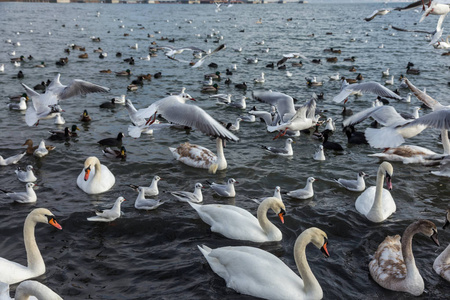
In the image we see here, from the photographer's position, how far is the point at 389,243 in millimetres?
7305

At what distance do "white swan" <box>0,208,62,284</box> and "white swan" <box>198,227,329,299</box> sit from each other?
2.81 meters

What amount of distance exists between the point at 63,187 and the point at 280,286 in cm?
622

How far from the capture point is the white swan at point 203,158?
11430mm

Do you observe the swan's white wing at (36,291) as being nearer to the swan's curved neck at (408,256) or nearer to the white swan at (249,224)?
the white swan at (249,224)

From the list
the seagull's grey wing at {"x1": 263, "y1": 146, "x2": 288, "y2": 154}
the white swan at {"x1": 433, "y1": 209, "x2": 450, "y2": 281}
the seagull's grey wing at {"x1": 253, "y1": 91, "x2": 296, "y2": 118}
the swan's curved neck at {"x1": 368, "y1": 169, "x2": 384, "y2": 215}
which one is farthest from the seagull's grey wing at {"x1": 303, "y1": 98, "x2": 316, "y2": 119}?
the white swan at {"x1": 433, "y1": 209, "x2": 450, "y2": 281}

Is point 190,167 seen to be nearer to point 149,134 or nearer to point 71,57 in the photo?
point 149,134

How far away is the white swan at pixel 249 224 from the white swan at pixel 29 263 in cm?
287

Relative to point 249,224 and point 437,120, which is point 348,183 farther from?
point 249,224

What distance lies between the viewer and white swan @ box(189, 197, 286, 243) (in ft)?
25.1

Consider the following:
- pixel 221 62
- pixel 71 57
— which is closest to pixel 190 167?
pixel 221 62

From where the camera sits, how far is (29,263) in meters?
6.65

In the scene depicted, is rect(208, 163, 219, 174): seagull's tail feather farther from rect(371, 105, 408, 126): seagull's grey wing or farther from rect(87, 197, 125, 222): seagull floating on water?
rect(371, 105, 408, 126): seagull's grey wing

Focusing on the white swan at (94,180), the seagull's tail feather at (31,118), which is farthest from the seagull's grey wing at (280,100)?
the seagull's tail feather at (31,118)

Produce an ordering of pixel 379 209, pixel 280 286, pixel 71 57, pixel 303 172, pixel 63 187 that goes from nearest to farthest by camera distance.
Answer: pixel 280 286
pixel 379 209
pixel 63 187
pixel 303 172
pixel 71 57
